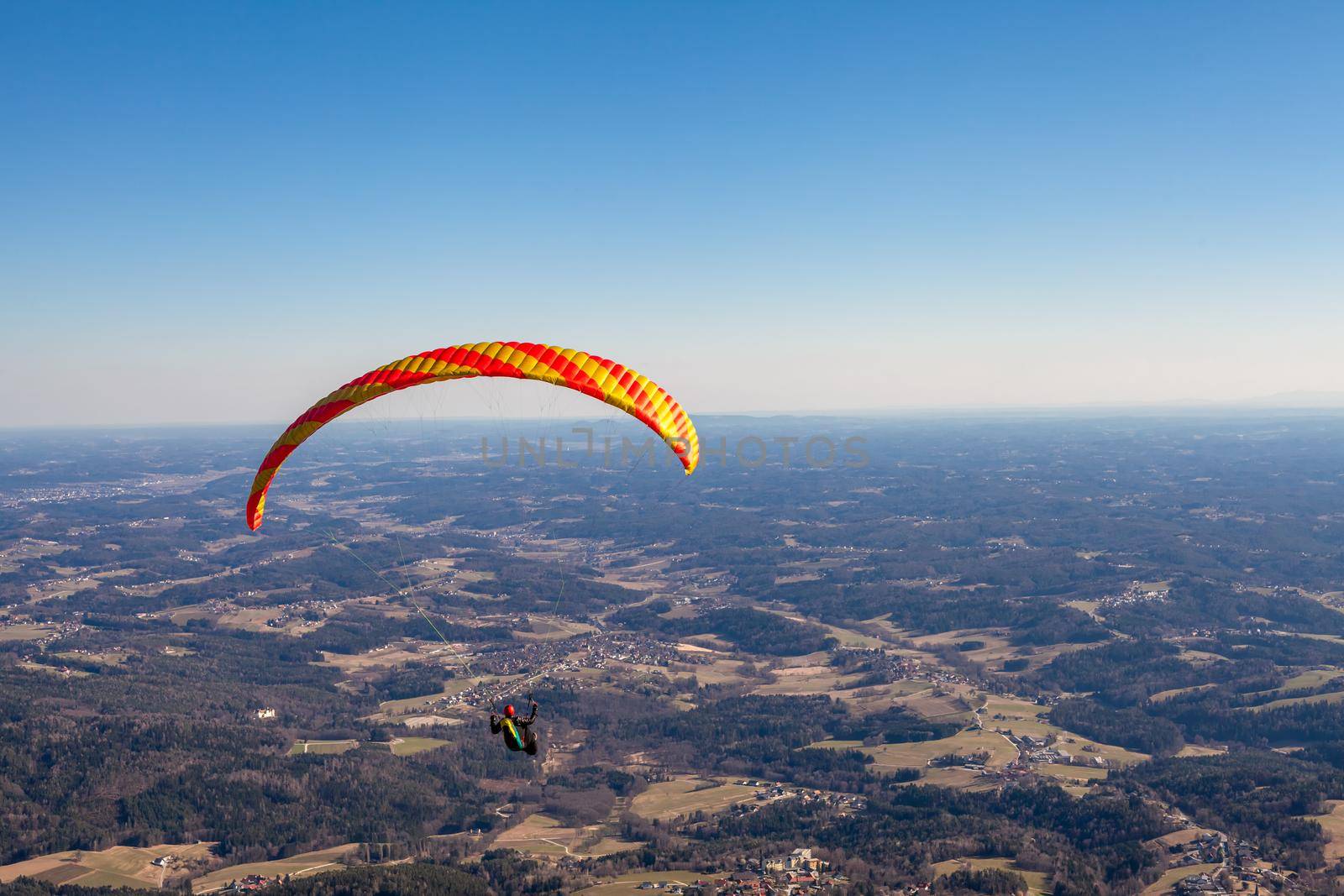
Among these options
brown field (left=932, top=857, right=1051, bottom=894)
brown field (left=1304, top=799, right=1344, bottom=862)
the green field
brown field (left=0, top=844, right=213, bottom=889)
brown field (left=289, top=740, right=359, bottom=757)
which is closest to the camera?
brown field (left=932, top=857, right=1051, bottom=894)

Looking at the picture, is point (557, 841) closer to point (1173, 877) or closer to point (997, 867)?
point (997, 867)

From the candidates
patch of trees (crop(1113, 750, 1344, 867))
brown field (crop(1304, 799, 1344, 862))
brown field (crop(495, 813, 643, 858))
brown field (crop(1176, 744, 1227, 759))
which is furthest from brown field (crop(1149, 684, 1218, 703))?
brown field (crop(495, 813, 643, 858))

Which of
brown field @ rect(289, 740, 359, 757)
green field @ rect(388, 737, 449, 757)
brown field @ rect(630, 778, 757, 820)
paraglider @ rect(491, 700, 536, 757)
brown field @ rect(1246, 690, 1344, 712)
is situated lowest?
brown field @ rect(630, 778, 757, 820)

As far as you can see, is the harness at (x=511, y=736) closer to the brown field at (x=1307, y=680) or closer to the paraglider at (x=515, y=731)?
the paraglider at (x=515, y=731)

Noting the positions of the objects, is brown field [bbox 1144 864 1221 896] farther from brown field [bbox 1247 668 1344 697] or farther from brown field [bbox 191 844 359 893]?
brown field [bbox 1247 668 1344 697]

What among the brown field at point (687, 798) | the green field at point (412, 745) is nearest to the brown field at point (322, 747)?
the green field at point (412, 745)

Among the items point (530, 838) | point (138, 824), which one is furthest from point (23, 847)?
point (530, 838)
